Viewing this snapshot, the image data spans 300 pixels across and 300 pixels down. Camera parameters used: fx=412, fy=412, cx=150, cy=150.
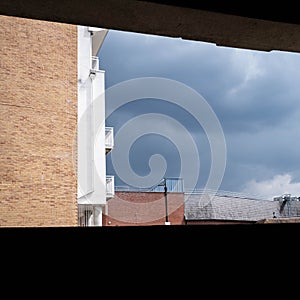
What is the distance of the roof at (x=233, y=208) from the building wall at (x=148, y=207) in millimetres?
454

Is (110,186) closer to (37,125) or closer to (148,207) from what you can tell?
(37,125)

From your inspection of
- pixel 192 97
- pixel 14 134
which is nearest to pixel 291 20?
pixel 14 134

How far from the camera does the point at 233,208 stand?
1633cm

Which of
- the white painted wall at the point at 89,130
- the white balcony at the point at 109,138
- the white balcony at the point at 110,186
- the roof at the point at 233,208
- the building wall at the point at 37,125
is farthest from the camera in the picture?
the roof at the point at 233,208

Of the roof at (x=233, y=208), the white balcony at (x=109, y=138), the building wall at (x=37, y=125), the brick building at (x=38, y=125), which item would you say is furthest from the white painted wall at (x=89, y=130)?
the roof at (x=233, y=208)

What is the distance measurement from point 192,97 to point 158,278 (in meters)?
11.1

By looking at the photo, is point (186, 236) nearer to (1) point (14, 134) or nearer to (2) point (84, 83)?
(1) point (14, 134)

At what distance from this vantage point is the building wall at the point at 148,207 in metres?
15.4

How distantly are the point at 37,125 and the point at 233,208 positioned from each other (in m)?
11.3

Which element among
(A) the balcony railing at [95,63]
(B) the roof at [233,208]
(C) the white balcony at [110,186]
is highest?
(A) the balcony railing at [95,63]

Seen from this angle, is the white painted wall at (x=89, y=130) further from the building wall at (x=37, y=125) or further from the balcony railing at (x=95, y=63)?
the building wall at (x=37, y=125)

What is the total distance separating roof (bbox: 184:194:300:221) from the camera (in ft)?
52.3

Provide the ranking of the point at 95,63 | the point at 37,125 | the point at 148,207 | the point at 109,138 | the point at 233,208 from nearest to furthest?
the point at 37,125 < the point at 95,63 < the point at 109,138 < the point at 148,207 < the point at 233,208

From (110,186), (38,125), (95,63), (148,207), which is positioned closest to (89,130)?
(38,125)
